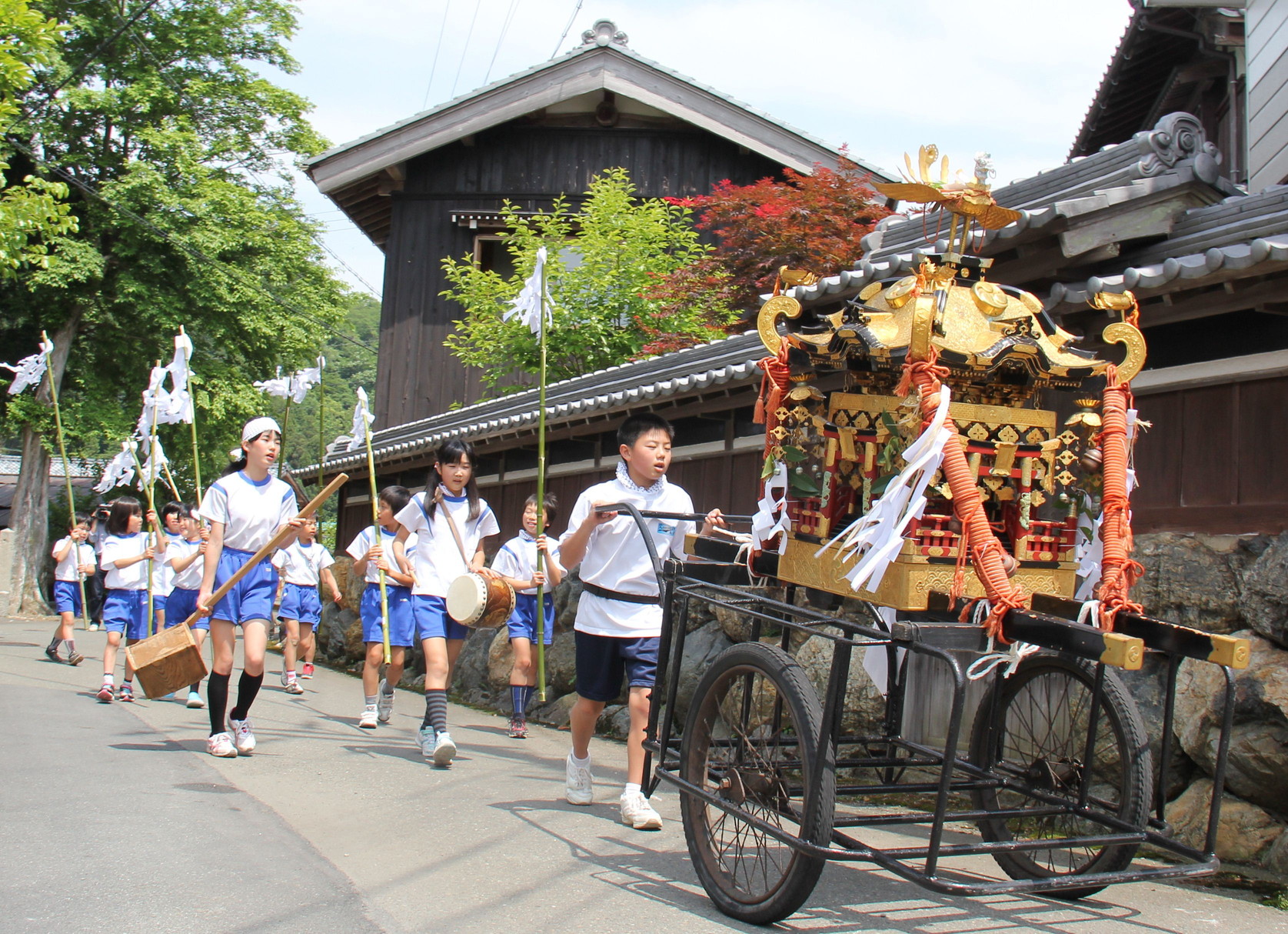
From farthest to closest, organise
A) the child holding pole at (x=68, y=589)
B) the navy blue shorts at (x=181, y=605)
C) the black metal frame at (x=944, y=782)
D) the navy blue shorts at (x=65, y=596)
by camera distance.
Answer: the navy blue shorts at (x=65, y=596), the child holding pole at (x=68, y=589), the navy blue shorts at (x=181, y=605), the black metal frame at (x=944, y=782)

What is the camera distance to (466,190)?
20625 mm

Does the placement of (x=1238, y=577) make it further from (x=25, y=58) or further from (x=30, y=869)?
(x=25, y=58)

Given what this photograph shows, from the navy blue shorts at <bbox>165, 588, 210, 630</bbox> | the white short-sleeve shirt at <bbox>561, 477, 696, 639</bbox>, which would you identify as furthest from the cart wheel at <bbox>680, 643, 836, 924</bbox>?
the navy blue shorts at <bbox>165, 588, 210, 630</bbox>

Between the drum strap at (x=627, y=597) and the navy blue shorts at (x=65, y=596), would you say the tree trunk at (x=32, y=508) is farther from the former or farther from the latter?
the drum strap at (x=627, y=597)

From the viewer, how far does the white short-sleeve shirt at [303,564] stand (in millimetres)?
12945

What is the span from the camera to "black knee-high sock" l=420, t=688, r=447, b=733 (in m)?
7.32

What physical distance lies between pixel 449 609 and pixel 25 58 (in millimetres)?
10779

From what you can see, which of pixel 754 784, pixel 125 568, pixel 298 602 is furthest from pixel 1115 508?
pixel 298 602

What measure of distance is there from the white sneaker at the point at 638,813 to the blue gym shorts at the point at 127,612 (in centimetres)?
777

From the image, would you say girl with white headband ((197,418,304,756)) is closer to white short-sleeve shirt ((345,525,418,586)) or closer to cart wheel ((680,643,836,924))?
white short-sleeve shirt ((345,525,418,586))

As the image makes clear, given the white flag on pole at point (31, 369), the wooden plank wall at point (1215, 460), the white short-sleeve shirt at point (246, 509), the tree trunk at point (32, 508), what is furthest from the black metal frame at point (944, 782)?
the tree trunk at point (32, 508)

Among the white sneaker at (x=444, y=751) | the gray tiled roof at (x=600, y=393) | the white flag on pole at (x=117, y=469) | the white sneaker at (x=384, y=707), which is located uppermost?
the gray tiled roof at (x=600, y=393)

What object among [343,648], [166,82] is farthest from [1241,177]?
[166,82]

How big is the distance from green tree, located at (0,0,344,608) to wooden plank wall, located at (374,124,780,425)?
4761 mm
